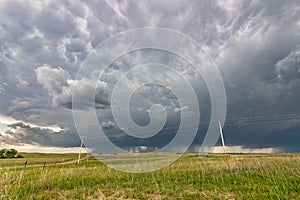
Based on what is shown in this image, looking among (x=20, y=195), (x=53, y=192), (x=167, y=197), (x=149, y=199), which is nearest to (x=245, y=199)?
(x=167, y=197)

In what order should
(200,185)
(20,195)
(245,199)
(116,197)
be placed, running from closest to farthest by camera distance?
1. (245,199)
2. (116,197)
3. (20,195)
4. (200,185)

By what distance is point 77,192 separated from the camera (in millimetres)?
9766

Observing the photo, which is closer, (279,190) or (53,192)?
(279,190)

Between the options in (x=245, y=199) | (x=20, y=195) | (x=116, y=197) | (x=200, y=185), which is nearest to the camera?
(x=245, y=199)

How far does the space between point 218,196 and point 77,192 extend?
6221 millimetres

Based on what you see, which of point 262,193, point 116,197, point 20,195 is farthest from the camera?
point 20,195

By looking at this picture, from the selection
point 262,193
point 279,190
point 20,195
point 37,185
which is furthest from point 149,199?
point 37,185

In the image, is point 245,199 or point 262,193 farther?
point 262,193

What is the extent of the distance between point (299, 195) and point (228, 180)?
147 inches

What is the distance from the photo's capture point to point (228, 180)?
36.3 feet

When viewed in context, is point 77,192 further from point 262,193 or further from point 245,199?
point 262,193

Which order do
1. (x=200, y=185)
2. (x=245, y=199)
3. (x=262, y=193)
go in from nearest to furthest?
(x=245, y=199) < (x=262, y=193) < (x=200, y=185)

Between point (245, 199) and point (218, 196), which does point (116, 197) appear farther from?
point (245, 199)

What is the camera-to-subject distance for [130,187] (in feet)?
34.5
